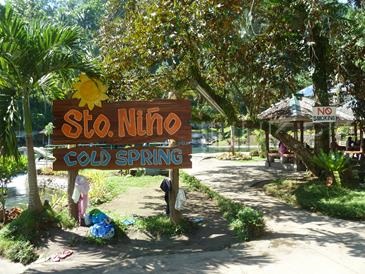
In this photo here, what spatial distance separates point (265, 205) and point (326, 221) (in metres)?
2.00

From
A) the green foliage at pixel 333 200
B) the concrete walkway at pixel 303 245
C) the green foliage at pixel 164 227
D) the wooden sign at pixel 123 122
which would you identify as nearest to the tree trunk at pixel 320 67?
the green foliage at pixel 333 200

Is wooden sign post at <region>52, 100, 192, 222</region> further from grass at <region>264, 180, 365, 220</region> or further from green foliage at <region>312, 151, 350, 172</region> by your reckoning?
green foliage at <region>312, 151, 350, 172</region>

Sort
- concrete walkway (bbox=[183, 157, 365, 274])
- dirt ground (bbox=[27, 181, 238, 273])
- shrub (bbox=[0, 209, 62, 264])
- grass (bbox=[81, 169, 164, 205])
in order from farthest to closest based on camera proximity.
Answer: grass (bbox=[81, 169, 164, 205])
shrub (bbox=[0, 209, 62, 264])
dirt ground (bbox=[27, 181, 238, 273])
concrete walkway (bbox=[183, 157, 365, 274])

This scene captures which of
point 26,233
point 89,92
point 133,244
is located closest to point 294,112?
point 89,92

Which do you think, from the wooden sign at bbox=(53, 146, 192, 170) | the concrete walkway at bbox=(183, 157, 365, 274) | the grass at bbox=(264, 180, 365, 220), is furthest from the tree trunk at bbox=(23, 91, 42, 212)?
the grass at bbox=(264, 180, 365, 220)

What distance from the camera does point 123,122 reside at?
877cm

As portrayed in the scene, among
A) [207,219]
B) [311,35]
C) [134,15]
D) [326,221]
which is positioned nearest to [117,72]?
[134,15]

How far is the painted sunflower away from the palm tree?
0.18 meters

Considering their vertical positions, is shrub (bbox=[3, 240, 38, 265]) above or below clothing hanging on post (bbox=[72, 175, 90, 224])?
below

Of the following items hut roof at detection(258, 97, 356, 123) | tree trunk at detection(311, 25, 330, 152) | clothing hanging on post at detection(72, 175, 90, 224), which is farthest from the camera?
hut roof at detection(258, 97, 356, 123)

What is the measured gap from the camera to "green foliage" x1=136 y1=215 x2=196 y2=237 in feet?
28.1

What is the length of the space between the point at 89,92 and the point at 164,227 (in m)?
2.84

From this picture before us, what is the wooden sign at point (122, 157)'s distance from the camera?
28.5ft

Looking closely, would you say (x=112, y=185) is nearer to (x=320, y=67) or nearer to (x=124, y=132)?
(x=124, y=132)
